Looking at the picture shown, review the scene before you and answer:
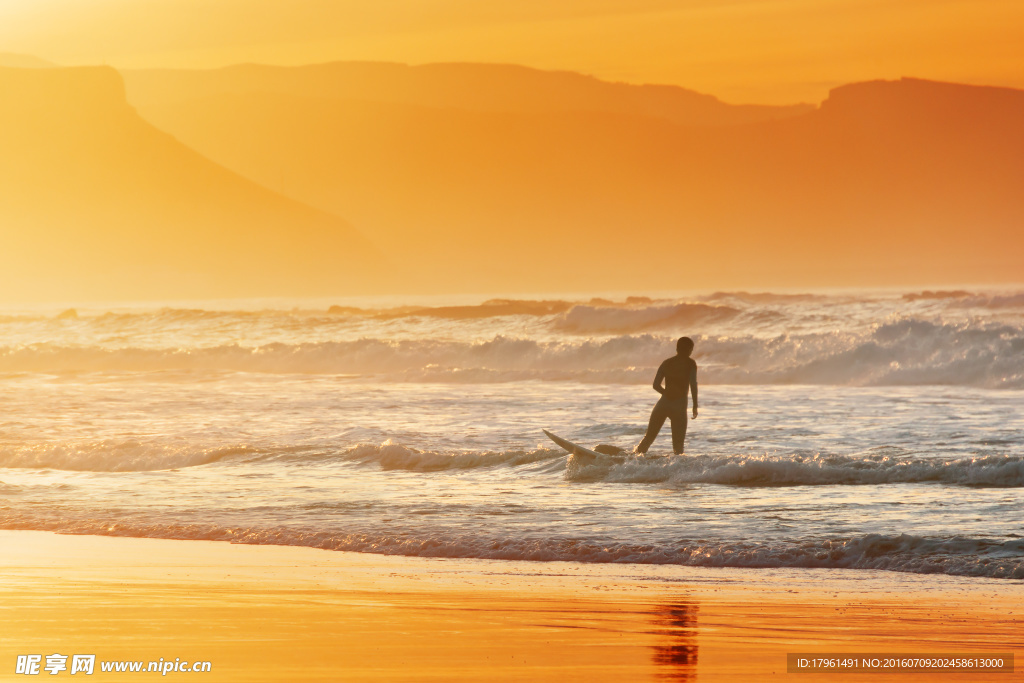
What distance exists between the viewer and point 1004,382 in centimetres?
2470

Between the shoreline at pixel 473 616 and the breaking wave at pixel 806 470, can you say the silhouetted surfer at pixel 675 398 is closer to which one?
the breaking wave at pixel 806 470

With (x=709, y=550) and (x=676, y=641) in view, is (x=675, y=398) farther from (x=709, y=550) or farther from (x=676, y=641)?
(x=676, y=641)

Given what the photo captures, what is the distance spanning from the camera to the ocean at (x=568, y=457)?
9234 millimetres

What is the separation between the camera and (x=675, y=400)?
13656mm

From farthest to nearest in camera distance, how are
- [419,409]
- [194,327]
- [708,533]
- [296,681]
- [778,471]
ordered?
[194,327] < [419,409] < [778,471] < [708,533] < [296,681]

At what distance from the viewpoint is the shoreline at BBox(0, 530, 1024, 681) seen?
582 centimetres

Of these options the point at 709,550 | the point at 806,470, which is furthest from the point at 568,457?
the point at 709,550

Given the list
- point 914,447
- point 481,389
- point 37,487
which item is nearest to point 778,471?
point 914,447

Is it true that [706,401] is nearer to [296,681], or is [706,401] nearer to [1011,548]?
[1011,548]

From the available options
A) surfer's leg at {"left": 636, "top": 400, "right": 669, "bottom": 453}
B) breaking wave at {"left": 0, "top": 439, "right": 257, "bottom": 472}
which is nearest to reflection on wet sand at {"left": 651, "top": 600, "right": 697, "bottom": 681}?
Result: surfer's leg at {"left": 636, "top": 400, "right": 669, "bottom": 453}

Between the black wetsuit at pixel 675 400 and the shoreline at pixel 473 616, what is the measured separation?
5.29m

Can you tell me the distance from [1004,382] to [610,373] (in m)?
9.78

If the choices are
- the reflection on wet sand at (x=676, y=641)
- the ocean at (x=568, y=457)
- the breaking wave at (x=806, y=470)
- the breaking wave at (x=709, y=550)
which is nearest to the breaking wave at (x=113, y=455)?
the ocean at (x=568, y=457)

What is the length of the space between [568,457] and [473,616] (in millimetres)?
6864
